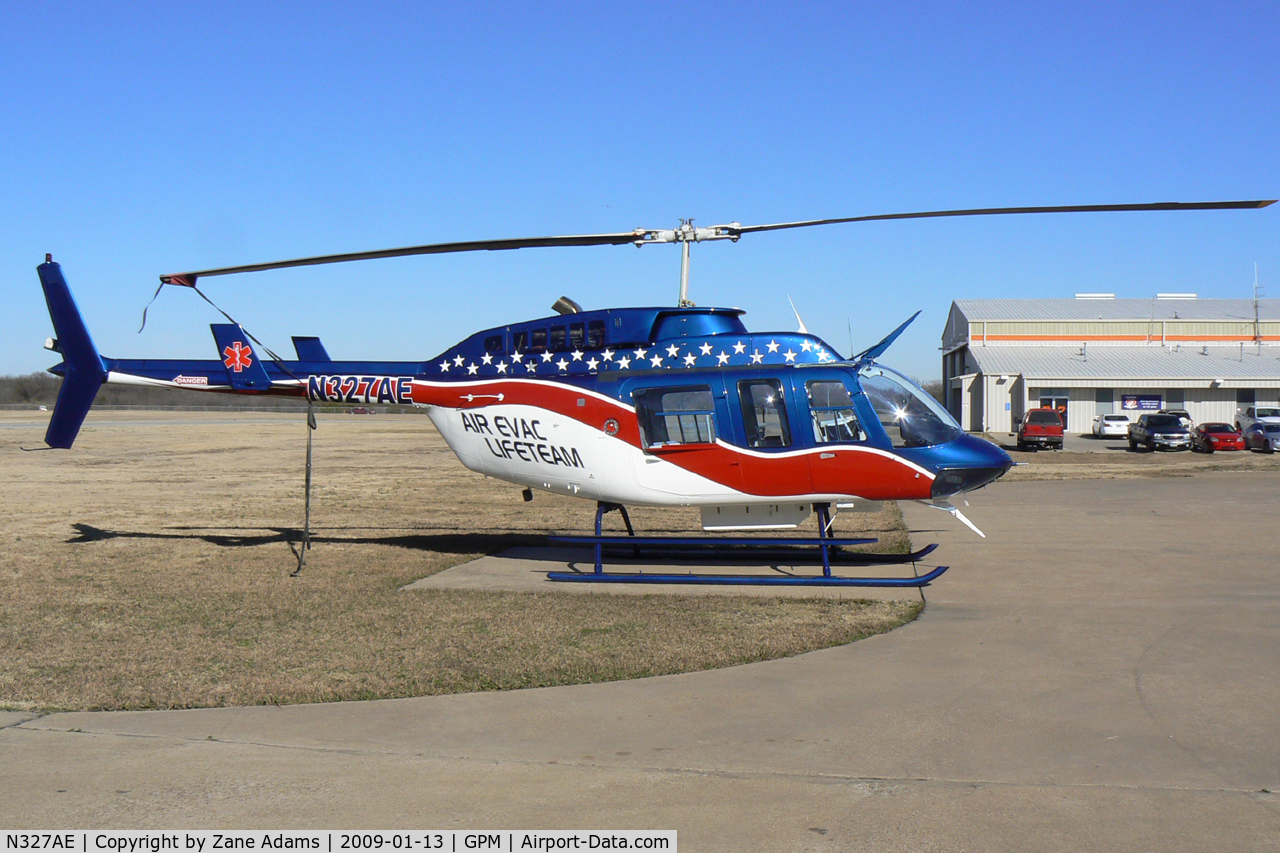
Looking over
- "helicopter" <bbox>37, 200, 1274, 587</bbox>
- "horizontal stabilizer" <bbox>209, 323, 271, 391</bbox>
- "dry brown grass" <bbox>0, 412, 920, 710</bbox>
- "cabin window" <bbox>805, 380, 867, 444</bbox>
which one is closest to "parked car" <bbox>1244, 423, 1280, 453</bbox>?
"dry brown grass" <bbox>0, 412, 920, 710</bbox>

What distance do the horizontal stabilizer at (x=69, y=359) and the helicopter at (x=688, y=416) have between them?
2762mm

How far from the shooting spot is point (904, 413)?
1088cm

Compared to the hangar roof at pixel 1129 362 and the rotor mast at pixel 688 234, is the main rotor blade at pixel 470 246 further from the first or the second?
the hangar roof at pixel 1129 362

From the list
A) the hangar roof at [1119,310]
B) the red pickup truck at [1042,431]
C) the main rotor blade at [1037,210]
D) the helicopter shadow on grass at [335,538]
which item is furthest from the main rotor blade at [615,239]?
the hangar roof at [1119,310]

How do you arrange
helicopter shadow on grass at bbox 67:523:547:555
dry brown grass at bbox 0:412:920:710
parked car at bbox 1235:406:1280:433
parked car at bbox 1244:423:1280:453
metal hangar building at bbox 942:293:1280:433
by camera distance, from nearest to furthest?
dry brown grass at bbox 0:412:920:710 < helicopter shadow on grass at bbox 67:523:547:555 < parked car at bbox 1244:423:1280:453 < parked car at bbox 1235:406:1280:433 < metal hangar building at bbox 942:293:1280:433

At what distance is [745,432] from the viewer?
11.0 meters

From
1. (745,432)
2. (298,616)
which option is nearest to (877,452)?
(745,432)

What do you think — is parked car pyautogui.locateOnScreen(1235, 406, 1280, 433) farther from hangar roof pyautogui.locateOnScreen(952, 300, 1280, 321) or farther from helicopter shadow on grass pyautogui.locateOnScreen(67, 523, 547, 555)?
helicopter shadow on grass pyautogui.locateOnScreen(67, 523, 547, 555)

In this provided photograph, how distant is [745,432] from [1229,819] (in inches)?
268

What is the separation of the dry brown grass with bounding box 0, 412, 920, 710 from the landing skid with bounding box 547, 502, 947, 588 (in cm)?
69

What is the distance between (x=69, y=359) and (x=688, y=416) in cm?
819

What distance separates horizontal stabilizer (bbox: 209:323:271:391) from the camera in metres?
13.2

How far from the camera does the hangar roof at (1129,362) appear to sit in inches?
2131

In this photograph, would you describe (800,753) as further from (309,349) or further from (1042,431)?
(1042,431)
